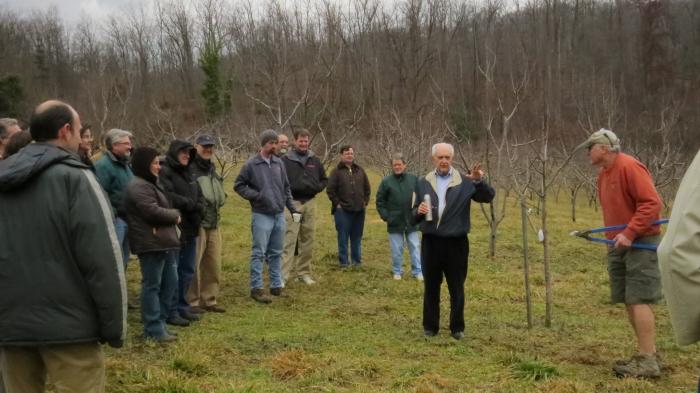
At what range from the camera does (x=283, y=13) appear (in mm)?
31000

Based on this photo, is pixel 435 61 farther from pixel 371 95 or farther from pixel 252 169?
pixel 252 169

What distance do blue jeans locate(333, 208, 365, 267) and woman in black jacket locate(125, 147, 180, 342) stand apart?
390cm

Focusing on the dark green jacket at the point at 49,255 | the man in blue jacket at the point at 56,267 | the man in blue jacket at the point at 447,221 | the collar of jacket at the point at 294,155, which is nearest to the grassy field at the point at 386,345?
the man in blue jacket at the point at 447,221

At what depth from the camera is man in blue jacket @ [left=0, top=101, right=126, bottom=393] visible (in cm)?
267

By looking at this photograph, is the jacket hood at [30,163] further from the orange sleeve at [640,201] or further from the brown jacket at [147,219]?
the orange sleeve at [640,201]

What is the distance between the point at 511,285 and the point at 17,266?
6.93 metres

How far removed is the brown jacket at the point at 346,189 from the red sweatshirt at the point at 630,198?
15.0 ft

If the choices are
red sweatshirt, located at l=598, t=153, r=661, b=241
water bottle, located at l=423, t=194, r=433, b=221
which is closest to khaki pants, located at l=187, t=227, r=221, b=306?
water bottle, located at l=423, t=194, r=433, b=221

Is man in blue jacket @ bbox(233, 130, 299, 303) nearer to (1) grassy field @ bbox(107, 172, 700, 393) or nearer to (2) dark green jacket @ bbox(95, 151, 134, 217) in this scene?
(1) grassy field @ bbox(107, 172, 700, 393)

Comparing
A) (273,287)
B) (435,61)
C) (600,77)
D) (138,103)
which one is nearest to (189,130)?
(138,103)

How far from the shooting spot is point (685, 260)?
1849mm

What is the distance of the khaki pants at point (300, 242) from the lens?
7.93 metres

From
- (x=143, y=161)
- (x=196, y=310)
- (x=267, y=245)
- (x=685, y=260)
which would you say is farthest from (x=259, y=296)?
(x=685, y=260)

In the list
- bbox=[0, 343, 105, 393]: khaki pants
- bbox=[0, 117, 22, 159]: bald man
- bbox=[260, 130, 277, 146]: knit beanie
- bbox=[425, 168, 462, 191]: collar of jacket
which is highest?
bbox=[0, 117, 22, 159]: bald man
